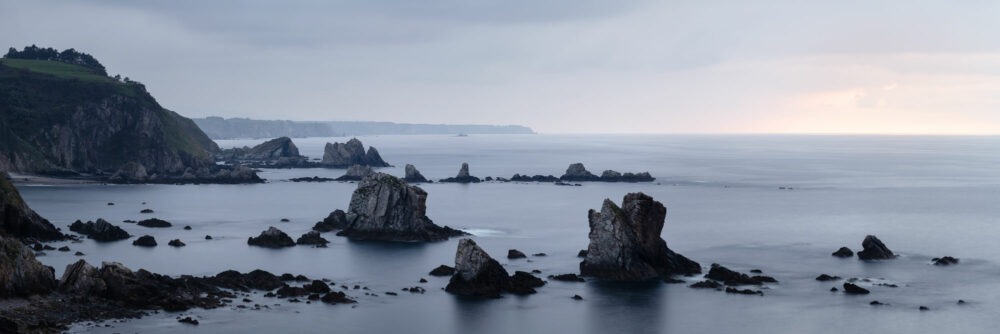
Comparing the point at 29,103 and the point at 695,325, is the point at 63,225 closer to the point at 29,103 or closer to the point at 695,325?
the point at 695,325

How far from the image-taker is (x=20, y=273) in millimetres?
52469

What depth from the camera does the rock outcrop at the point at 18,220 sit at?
Result: 7756 cm

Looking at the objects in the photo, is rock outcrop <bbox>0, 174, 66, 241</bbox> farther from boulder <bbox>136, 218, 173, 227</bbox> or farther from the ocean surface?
boulder <bbox>136, 218, 173, 227</bbox>

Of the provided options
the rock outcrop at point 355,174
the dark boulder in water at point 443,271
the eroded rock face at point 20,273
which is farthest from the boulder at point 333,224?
the rock outcrop at point 355,174

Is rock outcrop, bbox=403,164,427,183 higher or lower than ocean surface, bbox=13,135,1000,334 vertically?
higher

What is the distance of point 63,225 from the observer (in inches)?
3718

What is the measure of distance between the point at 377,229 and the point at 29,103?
115 metres

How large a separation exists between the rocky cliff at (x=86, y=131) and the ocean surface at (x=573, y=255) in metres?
17.0

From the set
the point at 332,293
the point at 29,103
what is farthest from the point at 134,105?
the point at 332,293

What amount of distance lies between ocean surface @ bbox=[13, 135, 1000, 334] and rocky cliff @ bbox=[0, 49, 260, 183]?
55.6 ft

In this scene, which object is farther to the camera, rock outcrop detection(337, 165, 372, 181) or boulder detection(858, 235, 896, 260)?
rock outcrop detection(337, 165, 372, 181)

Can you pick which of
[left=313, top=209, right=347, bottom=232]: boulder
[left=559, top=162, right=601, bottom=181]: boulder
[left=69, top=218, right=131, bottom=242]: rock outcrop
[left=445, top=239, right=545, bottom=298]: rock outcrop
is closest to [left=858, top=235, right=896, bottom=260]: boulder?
[left=445, top=239, right=545, bottom=298]: rock outcrop

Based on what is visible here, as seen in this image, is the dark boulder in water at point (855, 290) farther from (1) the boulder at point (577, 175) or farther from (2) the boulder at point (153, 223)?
(1) the boulder at point (577, 175)

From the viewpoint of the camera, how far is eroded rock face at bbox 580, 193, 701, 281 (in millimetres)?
66438
